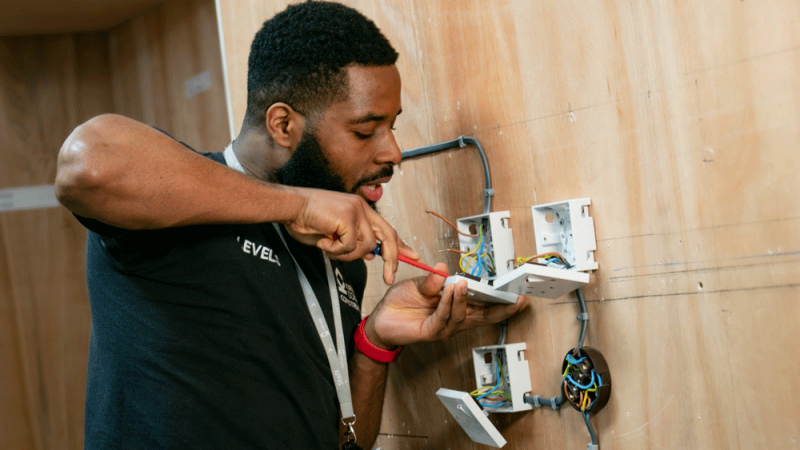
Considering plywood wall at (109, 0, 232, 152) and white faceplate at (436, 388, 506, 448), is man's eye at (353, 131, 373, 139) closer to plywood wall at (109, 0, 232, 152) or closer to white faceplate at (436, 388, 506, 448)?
white faceplate at (436, 388, 506, 448)

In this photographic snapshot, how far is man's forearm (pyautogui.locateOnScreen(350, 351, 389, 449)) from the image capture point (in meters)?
1.23

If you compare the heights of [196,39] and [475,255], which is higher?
[196,39]

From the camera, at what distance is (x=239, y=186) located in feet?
2.81

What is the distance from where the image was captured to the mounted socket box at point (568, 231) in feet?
3.38

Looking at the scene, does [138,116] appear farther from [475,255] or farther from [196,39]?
[475,255]

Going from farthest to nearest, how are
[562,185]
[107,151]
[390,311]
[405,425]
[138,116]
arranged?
[138,116], [405,425], [390,311], [562,185], [107,151]

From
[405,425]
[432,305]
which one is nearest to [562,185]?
[432,305]

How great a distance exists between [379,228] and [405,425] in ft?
2.06

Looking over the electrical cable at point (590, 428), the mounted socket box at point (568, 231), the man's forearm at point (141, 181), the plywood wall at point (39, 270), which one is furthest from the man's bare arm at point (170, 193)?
the plywood wall at point (39, 270)

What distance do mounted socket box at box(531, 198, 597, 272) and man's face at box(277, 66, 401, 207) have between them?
286mm

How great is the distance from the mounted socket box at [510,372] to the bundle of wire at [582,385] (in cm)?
10

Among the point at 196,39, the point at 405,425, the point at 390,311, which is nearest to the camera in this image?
the point at 390,311

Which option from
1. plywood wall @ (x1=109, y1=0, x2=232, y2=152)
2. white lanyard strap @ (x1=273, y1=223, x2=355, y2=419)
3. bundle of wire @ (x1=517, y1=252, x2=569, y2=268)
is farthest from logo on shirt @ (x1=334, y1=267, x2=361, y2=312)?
plywood wall @ (x1=109, y1=0, x2=232, y2=152)

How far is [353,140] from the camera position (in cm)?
109
